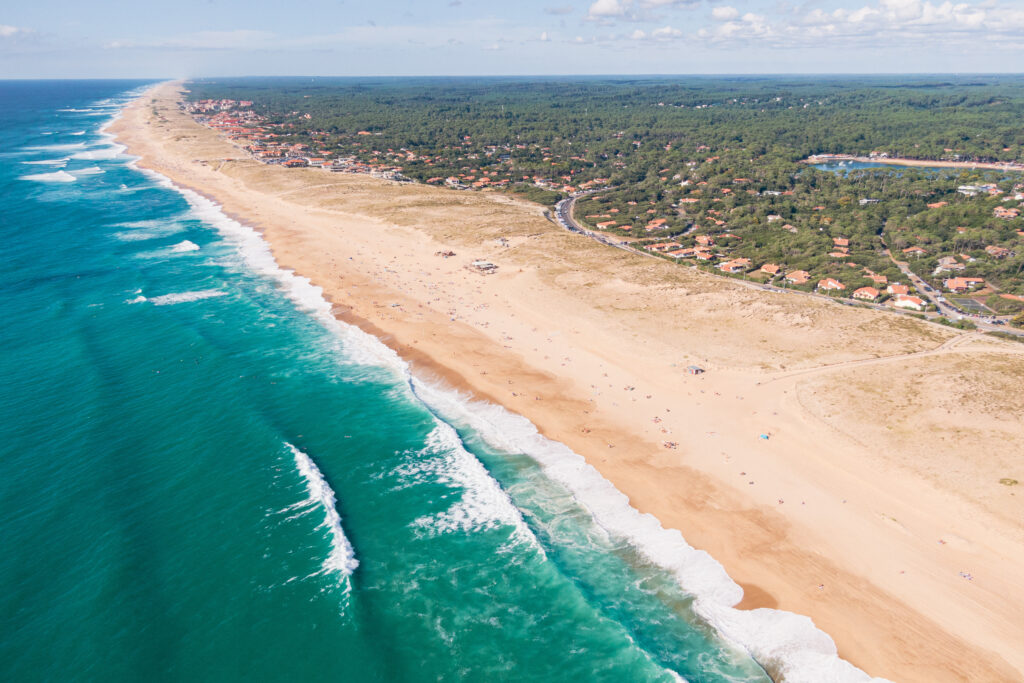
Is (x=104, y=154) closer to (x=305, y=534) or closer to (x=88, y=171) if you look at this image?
(x=88, y=171)

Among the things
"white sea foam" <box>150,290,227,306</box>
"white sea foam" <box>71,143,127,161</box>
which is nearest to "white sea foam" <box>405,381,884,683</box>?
"white sea foam" <box>150,290,227,306</box>

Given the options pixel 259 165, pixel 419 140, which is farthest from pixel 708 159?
pixel 259 165

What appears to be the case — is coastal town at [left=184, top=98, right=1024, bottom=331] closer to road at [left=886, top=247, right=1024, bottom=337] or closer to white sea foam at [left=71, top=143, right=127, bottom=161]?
road at [left=886, top=247, right=1024, bottom=337]

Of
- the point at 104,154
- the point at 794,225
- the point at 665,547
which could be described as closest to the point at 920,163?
the point at 794,225

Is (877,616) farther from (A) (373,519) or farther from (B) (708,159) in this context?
(B) (708,159)

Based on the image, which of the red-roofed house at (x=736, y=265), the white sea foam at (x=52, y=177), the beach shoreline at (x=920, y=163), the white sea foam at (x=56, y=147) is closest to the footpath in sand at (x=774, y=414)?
the red-roofed house at (x=736, y=265)

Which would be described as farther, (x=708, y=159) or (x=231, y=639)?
(x=708, y=159)
